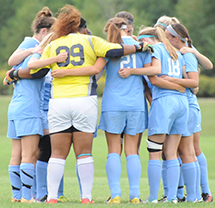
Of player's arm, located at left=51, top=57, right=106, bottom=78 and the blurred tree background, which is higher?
the blurred tree background

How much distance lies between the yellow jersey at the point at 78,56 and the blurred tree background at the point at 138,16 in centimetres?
3884

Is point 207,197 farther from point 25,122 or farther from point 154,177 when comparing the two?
point 25,122

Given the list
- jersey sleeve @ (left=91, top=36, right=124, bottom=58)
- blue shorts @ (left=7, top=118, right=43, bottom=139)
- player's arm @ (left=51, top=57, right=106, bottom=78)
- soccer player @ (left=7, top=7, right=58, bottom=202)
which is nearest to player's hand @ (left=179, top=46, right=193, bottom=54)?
jersey sleeve @ (left=91, top=36, right=124, bottom=58)

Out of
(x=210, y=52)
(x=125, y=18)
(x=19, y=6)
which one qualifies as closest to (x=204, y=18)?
(x=210, y=52)

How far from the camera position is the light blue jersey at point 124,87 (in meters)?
4.56

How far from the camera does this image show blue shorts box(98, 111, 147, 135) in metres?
4.54

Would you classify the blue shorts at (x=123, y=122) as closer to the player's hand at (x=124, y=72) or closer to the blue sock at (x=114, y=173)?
the blue sock at (x=114, y=173)

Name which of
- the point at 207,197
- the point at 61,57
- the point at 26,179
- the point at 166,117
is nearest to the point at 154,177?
the point at 166,117

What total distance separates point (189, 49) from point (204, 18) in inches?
1734

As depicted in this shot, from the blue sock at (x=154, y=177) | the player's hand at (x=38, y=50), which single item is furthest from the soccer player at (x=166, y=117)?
the player's hand at (x=38, y=50)

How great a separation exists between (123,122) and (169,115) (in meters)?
0.53

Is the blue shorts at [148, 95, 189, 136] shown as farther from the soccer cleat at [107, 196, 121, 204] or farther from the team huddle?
the soccer cleat at [107, 196, 121, 204]

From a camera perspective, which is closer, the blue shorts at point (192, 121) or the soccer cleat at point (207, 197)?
the blue shorts at point (192, 121)

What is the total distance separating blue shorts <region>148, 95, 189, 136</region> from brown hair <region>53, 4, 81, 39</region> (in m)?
1.28
